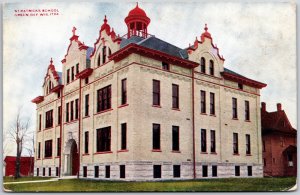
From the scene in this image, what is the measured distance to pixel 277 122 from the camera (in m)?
20.4

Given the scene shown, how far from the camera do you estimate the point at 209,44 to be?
2075 centimetres

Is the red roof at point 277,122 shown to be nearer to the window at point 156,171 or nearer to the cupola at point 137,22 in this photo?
the window at point 156,171

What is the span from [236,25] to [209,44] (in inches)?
62.4

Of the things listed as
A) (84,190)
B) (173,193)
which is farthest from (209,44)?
(84,190)

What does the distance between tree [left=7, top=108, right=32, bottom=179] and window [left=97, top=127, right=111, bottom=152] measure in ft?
10.1

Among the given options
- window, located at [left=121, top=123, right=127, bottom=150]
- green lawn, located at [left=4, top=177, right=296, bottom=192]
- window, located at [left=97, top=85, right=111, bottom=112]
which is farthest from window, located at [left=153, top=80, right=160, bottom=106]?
green lawn, located at [left=4, top=177, right=296, bottom=192]

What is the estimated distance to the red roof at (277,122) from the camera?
64.9 feet

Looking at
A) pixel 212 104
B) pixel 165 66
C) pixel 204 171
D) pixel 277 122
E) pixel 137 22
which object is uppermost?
pixel 137 22

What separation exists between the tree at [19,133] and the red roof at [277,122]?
10.5m

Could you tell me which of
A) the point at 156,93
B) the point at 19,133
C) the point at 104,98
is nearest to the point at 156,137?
the point at 156,93

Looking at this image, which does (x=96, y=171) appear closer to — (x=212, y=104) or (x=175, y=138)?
(x=175, y=138)

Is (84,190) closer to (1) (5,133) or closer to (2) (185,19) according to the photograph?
(1) (5,133)

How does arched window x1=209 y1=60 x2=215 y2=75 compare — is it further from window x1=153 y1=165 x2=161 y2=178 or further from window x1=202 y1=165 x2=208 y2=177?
window x1=153 y1=165 x2=161 y2=178

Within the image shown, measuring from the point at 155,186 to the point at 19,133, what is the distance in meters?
6.10
